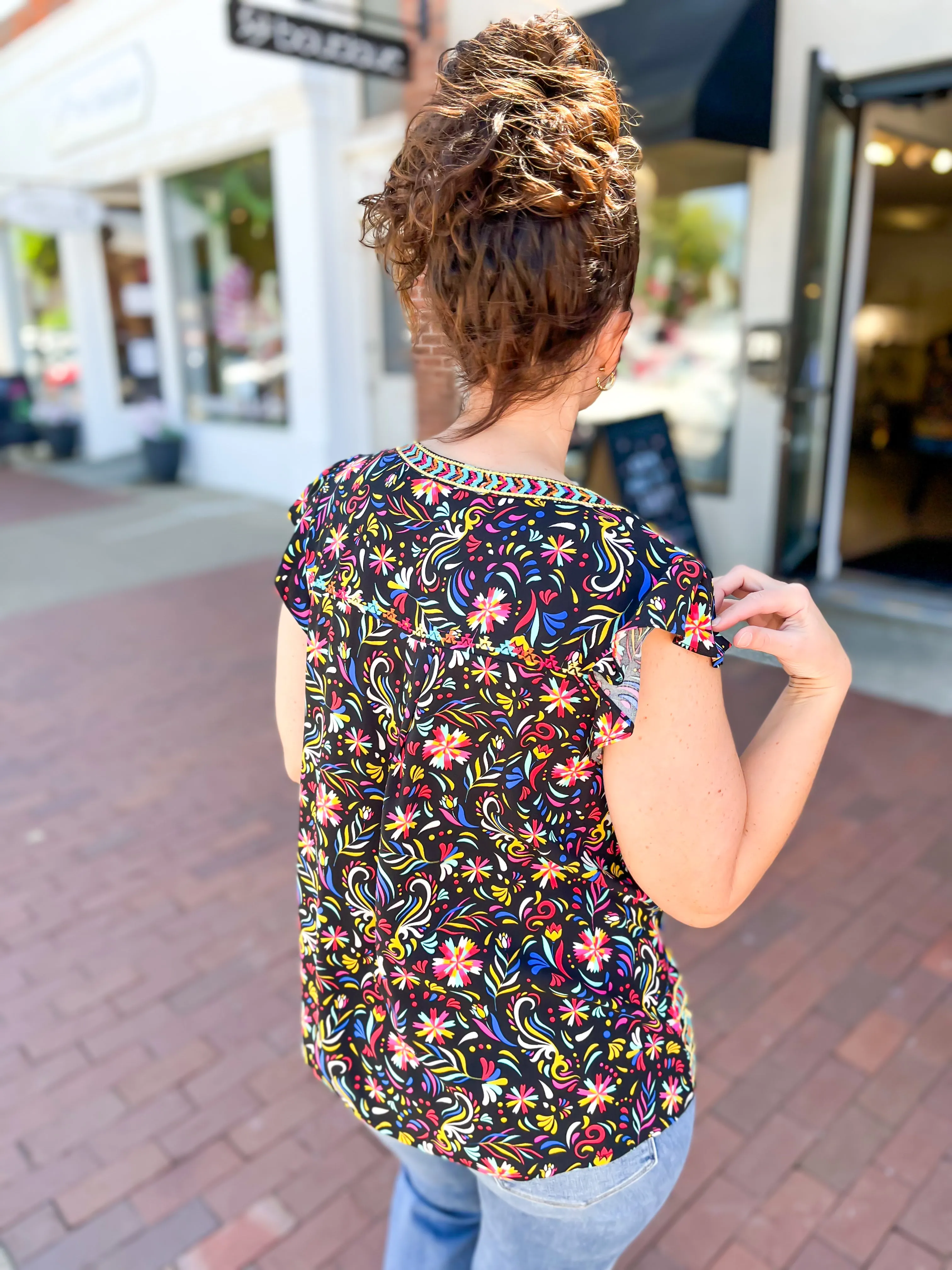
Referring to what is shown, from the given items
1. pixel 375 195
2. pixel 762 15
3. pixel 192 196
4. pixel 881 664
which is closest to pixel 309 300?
pixel 192 196

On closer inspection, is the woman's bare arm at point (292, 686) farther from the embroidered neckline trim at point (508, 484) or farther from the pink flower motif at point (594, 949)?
the pink flower motif at point (594, 949)

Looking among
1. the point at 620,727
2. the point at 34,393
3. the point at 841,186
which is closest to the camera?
the point at 620,727

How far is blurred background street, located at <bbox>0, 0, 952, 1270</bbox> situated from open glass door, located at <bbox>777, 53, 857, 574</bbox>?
1.2 inches

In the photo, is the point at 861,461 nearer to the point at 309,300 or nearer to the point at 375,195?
the point at 309,300

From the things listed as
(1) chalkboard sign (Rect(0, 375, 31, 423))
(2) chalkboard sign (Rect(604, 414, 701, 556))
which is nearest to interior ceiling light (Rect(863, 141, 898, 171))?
(2) chalkboard sign (Rect(604, 414, 701, 556))

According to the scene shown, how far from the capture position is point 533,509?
0.90 meters

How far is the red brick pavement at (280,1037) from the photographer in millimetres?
2025

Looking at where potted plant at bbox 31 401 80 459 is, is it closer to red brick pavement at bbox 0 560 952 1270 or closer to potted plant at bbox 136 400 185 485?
potted plant at bbox 136 400 185 485

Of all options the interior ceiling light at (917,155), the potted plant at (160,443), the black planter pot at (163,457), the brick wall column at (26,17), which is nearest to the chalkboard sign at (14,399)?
the potted plant at (160,443)

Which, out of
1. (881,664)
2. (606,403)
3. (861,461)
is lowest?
(881,664)

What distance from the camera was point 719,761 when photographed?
3.07 feet

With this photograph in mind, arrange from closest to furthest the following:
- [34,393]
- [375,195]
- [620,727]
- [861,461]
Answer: [620,727] → [375,195] → [861,461] → [34,393]

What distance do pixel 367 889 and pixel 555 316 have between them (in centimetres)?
66

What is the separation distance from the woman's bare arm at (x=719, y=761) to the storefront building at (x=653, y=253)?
1.69 ft
